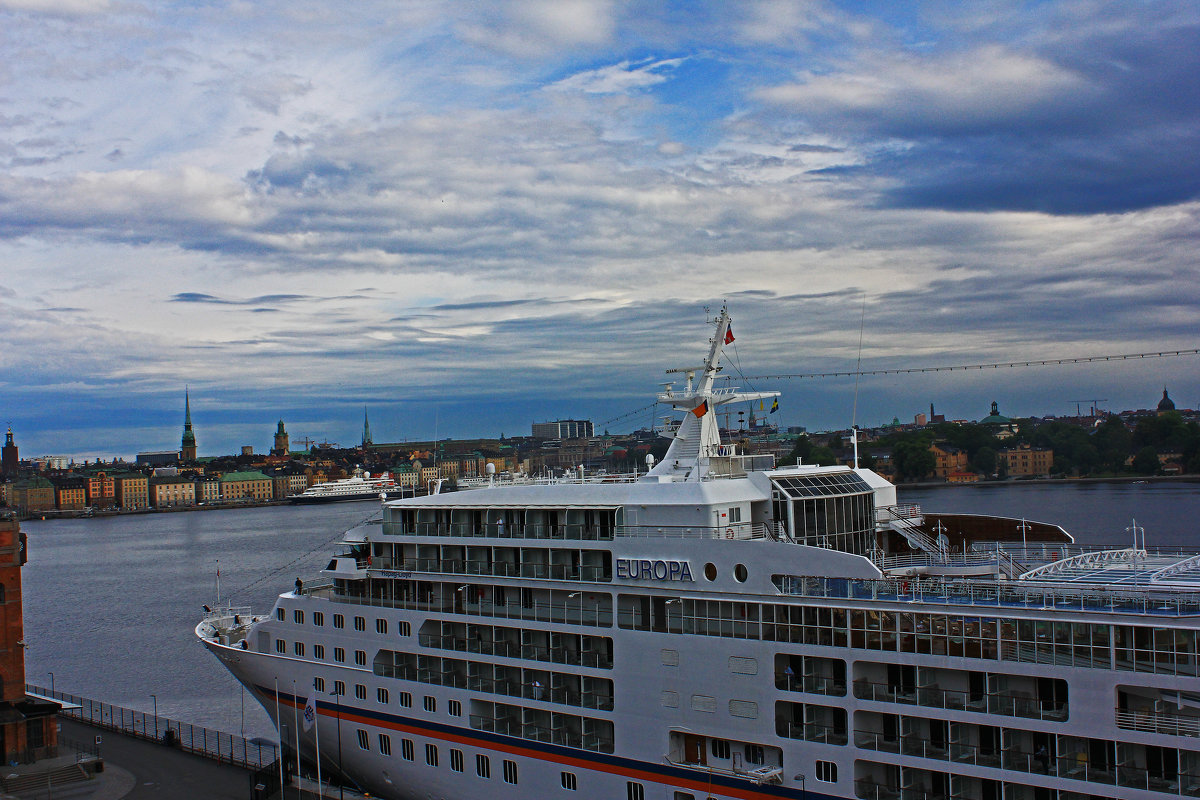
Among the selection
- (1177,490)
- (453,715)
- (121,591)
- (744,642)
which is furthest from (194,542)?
(1177,490)

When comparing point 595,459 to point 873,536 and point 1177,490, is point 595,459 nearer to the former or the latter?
point 1177,490

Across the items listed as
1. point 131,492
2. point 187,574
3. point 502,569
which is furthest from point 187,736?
point 131,492

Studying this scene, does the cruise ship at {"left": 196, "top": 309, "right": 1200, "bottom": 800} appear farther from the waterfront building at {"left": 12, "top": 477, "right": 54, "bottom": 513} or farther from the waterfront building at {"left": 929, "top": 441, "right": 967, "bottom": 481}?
the waterfront building at {"left": 12, "top": 477, "right": 54, "bottom": 513}

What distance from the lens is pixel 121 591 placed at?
189 ft

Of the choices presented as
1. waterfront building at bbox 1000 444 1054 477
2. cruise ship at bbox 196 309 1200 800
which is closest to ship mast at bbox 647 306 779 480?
cruise ship at bbox 196 309 1200 800

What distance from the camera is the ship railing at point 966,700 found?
12.2 metres

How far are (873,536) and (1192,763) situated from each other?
22.1 ft

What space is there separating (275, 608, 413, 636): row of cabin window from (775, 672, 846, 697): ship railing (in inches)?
318

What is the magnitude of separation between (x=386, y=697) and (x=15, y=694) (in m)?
9.48

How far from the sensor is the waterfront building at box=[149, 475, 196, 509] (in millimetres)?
171500

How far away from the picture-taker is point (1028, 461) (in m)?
120

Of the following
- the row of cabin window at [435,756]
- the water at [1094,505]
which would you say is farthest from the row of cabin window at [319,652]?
the water at [1094,505]

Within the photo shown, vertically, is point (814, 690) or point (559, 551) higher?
point (559, 551)

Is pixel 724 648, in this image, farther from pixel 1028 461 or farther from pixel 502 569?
pixel 1028 461
